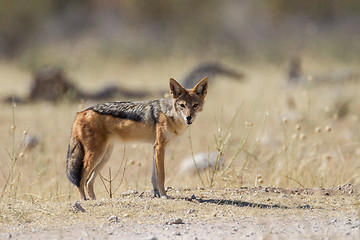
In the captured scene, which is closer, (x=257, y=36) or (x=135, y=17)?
(x=257, y=36)

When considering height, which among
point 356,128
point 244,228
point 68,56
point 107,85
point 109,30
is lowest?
point 244,228

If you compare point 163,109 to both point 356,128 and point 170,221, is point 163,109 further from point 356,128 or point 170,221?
point 356,128

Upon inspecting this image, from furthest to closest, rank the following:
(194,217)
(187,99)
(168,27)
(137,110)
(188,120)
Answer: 1. (168,27)
2. (137,110)
3. (187,99)
4. (188,120)
5. (194,217)

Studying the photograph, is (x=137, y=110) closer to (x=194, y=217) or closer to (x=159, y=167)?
(x=159, y=167)

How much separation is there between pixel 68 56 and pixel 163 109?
59.5 ft

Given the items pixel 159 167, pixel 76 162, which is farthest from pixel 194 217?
pixel 76 162

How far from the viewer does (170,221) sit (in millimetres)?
4531

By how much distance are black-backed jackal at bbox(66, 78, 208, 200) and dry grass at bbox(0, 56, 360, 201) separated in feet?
1.62

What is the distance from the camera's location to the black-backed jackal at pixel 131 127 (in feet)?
18.2

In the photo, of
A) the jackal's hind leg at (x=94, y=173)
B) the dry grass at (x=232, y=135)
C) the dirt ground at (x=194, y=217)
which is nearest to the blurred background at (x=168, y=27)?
the dry grass at (x=232, y=135)

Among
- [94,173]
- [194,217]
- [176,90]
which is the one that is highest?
[176,90]

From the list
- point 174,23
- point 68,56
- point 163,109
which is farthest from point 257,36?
point 163,109

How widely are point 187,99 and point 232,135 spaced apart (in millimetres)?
4923

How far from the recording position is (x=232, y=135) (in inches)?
407
